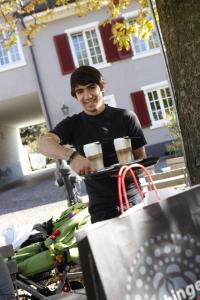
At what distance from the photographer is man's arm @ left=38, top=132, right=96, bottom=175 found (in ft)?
8.21

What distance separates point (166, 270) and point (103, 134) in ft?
5.04

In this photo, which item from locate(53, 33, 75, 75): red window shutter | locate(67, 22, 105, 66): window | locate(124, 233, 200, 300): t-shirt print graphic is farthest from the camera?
locate(67, 22, 105, 66): window

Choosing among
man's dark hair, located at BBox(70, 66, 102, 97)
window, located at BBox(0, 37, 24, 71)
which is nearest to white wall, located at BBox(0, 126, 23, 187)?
window, located at BBox(0, 37, 24, 71)

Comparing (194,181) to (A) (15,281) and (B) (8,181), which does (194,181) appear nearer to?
(A) (15,281)

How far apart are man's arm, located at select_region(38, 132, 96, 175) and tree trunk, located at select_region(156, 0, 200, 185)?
2.36ft

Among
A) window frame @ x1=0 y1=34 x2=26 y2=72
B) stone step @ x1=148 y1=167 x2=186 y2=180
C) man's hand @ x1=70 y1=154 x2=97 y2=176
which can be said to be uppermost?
window frame @ x1=0 y1=34 x2=26 y2=72

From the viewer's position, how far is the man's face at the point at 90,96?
10.0ft

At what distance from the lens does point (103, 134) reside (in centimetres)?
316

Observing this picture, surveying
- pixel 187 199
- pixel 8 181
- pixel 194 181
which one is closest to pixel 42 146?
pixel 194 181

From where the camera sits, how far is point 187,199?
1.80 metres

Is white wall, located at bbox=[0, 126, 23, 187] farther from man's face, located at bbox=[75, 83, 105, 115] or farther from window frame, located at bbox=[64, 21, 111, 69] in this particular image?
man's face, located at bbox=[75, 83, 105, 115]

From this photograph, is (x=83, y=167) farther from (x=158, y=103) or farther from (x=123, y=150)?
(x=158, y=103)

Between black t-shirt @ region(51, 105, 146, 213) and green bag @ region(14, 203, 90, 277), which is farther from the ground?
black t-shirt @ region(51, 105, 146, 213)

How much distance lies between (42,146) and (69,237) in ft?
4.42
